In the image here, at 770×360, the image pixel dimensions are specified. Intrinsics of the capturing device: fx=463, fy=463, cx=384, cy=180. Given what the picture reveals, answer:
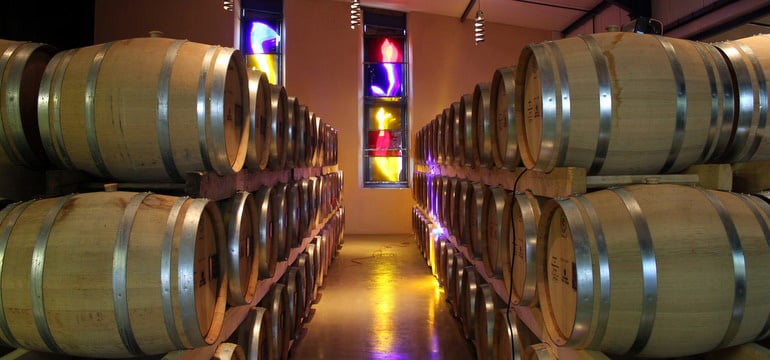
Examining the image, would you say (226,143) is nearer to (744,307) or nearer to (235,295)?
(235,295)

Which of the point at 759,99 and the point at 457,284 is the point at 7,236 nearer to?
the point at 759,99

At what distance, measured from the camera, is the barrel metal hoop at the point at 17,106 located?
7.33 feet

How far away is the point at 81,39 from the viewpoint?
6707 millimetres

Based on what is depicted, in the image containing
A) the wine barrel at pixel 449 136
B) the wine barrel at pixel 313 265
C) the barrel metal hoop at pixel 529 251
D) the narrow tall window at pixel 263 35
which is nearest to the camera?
the barrel metal hoop at pixel 529 251

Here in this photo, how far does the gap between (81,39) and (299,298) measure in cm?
530

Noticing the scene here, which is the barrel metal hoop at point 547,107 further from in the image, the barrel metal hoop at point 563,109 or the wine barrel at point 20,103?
the wine barrel at point 20,103


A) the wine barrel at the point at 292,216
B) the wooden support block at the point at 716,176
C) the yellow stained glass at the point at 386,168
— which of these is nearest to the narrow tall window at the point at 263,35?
the yellow stained glass at the point at 386,168

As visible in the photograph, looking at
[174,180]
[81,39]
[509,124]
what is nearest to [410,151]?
[81,39]

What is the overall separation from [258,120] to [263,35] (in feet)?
29.5

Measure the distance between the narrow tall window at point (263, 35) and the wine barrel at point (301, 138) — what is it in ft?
21.3

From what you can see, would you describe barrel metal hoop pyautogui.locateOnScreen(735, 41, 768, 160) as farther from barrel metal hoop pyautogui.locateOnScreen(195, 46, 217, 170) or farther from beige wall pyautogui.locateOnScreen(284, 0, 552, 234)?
beige wall pyautogui.locateOnScreen(284, 0, 552, 234)

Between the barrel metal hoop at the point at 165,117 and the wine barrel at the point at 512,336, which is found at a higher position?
the barrel metal hoop at the point at 165,117

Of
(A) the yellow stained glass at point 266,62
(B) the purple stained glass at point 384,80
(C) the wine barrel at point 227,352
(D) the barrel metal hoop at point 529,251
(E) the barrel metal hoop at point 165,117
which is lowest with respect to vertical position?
(C) the wine barrel at point 227,352

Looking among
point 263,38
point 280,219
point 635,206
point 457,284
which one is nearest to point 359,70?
Result: point 263,38
